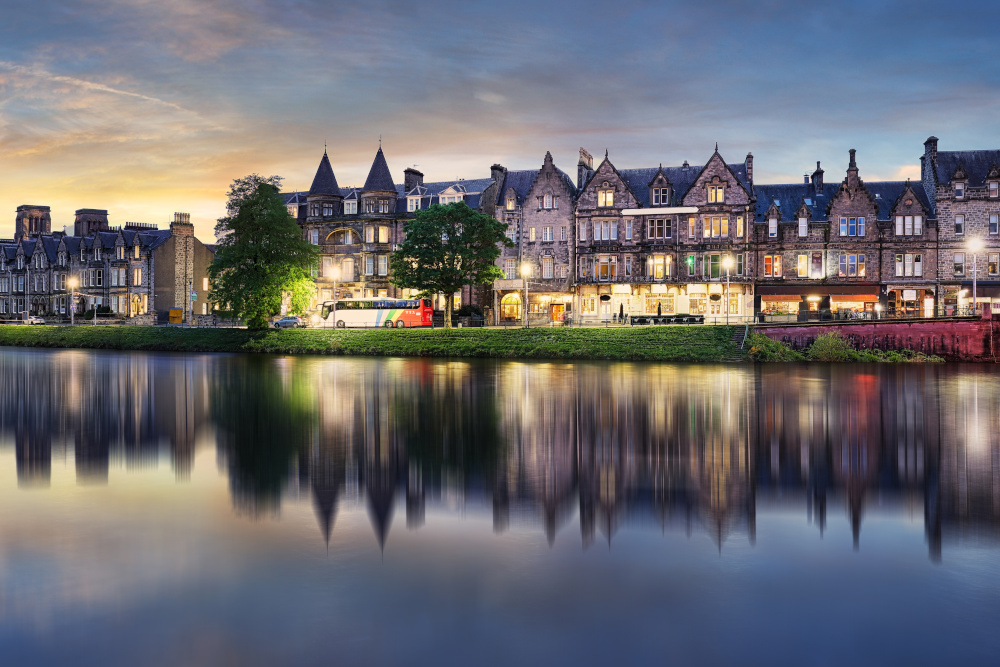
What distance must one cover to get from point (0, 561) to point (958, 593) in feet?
43.4

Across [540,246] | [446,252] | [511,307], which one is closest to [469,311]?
[511,307]

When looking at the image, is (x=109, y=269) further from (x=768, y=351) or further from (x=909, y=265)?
(x=909, y=265)

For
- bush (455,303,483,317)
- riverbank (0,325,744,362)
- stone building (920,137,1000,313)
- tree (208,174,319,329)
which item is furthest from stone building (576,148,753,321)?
tree (208,174,319,329)

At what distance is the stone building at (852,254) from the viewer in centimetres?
6938

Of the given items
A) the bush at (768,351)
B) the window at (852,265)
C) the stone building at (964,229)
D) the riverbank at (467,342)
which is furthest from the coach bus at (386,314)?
the stone building at (964,229)

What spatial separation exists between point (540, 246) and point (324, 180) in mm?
26586

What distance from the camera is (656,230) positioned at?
72.4 metres

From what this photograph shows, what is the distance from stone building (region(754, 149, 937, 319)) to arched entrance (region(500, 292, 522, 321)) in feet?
73.7

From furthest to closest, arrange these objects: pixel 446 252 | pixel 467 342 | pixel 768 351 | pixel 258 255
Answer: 1. pixel 446 252
2. pixel 258 255
3. pixel 467 342
4. pixel 768 351

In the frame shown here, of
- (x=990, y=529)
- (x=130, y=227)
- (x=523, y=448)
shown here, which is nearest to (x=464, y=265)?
(x=523, y=448)

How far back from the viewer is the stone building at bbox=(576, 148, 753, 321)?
70625 millimetres

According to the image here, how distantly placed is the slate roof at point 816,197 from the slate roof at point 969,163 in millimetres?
2469

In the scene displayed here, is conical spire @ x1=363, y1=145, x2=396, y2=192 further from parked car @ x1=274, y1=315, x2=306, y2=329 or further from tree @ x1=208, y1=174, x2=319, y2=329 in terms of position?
tree @ x1=208, y1=174, x2=319, y2=329

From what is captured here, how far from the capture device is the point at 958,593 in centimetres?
1009
